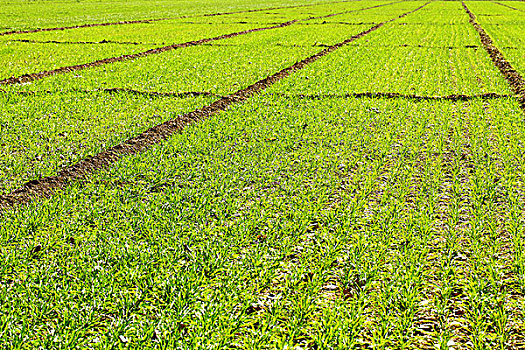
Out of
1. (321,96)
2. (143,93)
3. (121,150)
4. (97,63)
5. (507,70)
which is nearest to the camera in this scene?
(121,150)

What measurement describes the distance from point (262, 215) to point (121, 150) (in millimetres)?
3947

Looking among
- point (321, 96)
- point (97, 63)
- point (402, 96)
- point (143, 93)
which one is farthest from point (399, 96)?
point (97, 63)

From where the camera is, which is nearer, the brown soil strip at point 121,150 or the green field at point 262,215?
the green field at point 262,215

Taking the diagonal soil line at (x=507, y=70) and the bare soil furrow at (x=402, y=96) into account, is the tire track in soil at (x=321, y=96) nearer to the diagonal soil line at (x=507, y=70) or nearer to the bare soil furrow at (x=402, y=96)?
the bare soil furrow at (x=402, y=96)

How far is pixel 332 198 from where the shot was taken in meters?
6.82

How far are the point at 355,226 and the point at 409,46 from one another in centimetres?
2122

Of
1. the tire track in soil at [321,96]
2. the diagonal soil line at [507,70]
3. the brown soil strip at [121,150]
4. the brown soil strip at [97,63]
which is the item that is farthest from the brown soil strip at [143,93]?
the diagonal soil line at [507,70]

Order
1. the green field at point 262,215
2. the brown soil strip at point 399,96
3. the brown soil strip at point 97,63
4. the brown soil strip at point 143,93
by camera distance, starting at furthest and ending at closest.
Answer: the brown soil strip at point 97,63
the brown soil strip at point 143,93
the brown soil strip at point 399,96
the green field at point 262,215

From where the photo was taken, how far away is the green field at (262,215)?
4082mm

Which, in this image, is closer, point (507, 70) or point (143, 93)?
point (143, 93)

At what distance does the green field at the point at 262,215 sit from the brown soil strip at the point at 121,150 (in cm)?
5

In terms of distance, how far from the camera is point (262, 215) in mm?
6148

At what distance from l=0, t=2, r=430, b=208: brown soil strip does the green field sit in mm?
54

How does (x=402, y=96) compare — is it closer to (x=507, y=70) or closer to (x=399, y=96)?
(x=399, y=96)
